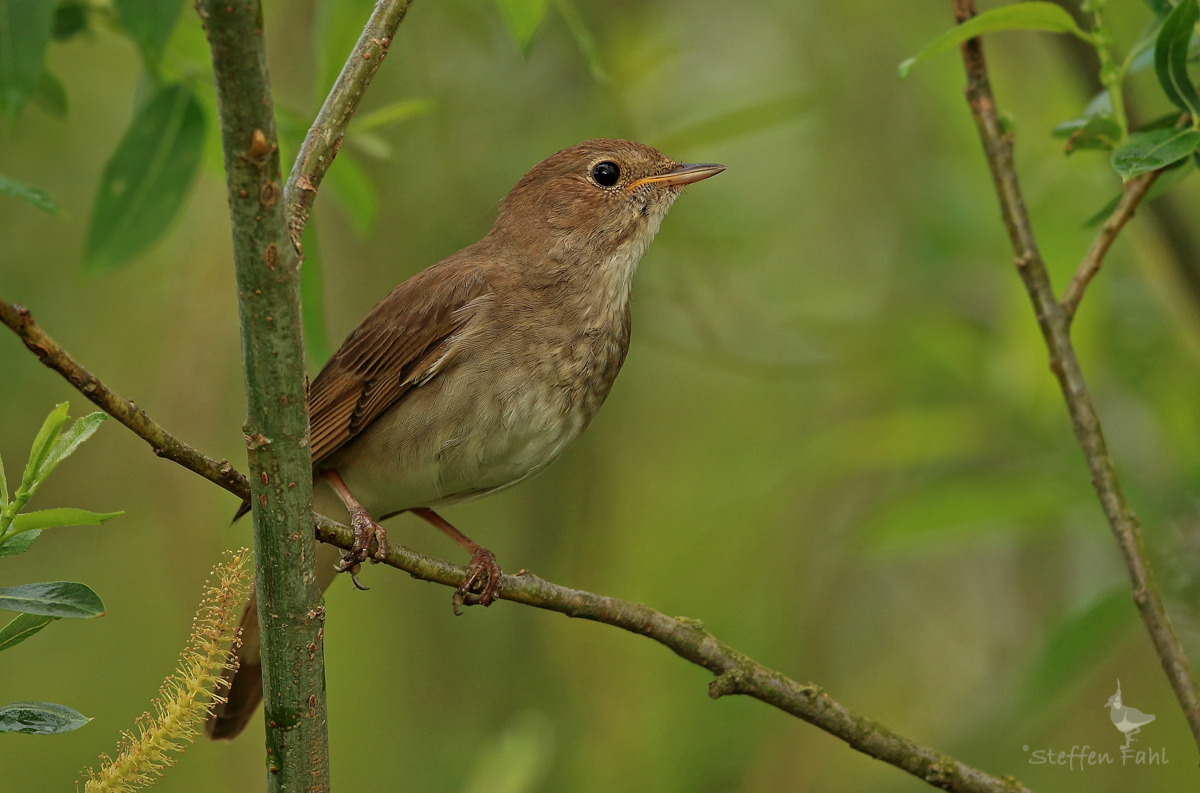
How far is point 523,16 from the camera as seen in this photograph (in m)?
3.47

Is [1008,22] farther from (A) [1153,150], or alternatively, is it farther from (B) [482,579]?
(B) [482,579]

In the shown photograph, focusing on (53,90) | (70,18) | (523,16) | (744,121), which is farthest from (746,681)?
(744,121)

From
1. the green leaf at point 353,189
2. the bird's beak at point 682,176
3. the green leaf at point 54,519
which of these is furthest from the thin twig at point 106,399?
the bird's beak at point 682,176

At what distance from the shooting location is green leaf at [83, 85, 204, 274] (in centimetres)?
358

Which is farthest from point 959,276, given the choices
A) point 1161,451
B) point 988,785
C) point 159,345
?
point 159,345

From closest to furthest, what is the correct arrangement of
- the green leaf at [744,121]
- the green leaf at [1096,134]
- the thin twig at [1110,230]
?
the green leaf at [1096,134] < the thin twig at [1110,230] < the green leaf at [744,121]

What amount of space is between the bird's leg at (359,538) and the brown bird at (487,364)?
0.02 metres

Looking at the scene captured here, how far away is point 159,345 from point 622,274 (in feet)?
13.6

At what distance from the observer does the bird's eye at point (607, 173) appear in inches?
189

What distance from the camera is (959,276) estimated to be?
6.25 m

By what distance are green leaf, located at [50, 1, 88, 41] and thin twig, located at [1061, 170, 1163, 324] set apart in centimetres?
318

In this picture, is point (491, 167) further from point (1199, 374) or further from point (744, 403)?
point (1199, 374)

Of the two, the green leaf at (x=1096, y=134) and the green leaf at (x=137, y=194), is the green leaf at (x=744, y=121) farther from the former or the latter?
the green leaf at (x=137, y=194)

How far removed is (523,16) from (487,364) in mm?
1223
